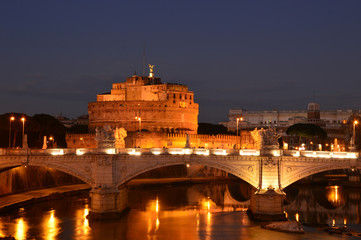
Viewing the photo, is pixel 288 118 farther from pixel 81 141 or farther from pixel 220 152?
pixel 220 152

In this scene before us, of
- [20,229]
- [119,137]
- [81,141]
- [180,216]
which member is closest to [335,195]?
[180,216]

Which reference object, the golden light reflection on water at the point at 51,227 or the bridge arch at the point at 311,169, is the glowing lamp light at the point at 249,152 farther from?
the golden light reflection on water at the point at 51,227

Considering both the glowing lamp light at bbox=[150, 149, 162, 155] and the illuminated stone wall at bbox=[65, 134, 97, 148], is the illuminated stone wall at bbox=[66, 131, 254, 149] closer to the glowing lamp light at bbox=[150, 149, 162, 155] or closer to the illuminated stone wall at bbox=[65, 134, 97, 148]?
the illuminated stone wall at bbox=[65, 134, 97, 148]

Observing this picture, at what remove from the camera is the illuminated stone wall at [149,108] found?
99.9 metres

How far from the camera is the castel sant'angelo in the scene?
9400 cm

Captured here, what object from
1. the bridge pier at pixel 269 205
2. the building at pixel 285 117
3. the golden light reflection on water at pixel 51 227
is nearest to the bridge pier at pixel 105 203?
the golden light reflection on water at pixel 51 227

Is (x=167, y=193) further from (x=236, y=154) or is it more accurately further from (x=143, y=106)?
(x=143, y=106)

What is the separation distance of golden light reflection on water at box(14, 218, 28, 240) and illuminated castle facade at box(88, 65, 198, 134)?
161 ft

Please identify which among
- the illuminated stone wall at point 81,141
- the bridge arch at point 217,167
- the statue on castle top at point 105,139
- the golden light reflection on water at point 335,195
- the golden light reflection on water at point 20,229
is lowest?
the golden light reflection on water at point 20,229

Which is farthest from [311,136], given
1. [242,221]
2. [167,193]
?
[242,221]

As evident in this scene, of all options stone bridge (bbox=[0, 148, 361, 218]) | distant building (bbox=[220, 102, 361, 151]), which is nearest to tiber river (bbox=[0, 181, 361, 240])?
stone bridge (bbox=[0, 148, 361, 218])

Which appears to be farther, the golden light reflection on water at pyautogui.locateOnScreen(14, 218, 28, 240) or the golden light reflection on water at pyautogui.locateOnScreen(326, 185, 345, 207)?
the golden light reflection on water at pyautogui.locateOnScreen(326, 185, 345, 207)

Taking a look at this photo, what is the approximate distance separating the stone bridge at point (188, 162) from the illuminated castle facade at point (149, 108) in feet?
153

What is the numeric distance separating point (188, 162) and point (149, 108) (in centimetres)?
5086
